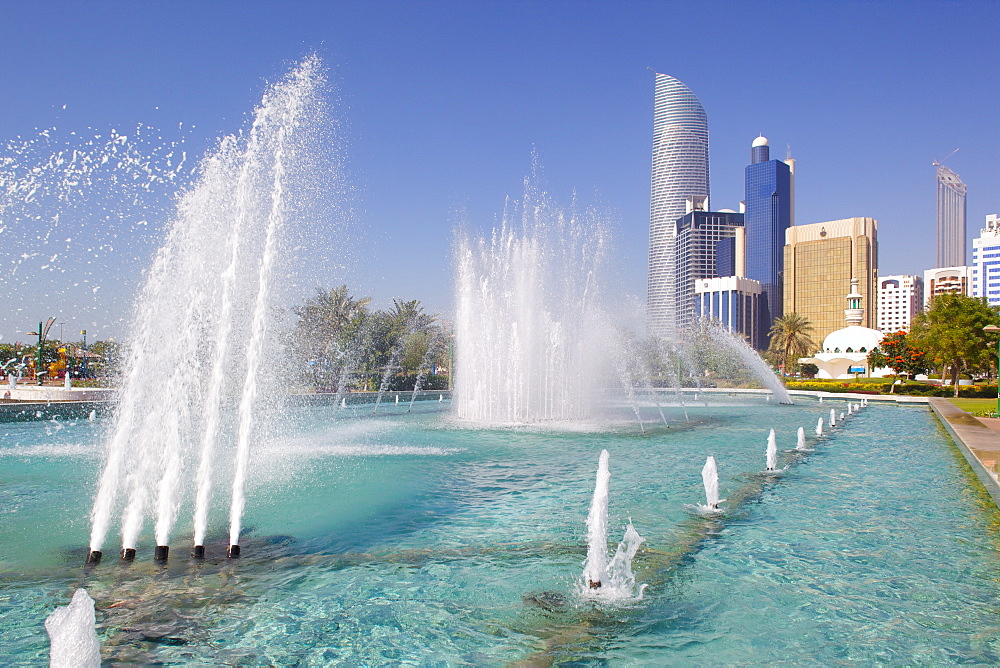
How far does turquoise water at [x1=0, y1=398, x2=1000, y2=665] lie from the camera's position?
17.1 ft

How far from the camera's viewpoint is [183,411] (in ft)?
27.7

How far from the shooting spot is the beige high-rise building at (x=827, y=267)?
147 metres

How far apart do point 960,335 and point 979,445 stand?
1297 inches

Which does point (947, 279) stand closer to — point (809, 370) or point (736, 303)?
point (736, 303)

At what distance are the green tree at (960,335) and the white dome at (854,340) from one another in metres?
28.4

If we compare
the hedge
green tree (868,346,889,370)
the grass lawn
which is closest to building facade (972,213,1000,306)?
green tree (868,346,889,370)

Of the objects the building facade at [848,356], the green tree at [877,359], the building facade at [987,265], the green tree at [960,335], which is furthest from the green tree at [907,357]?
the building facade at [987,265]

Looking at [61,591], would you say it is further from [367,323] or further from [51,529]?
[367,323]

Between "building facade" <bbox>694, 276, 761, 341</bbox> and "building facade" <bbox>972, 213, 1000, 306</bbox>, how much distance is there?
5318cm

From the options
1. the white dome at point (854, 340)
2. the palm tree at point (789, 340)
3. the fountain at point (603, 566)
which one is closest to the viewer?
the fountain at point (603, 566)

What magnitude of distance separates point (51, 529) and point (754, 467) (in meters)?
11.9

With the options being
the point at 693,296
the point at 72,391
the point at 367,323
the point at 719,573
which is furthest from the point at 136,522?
the point at 693,296

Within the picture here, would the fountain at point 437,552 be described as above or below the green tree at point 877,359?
below

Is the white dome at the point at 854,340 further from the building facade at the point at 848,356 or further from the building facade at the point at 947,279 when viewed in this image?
the building facade at the point at 947,279
